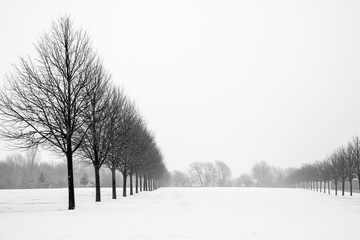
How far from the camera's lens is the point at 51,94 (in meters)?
23.6

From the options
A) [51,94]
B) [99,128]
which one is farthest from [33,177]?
[51,94]

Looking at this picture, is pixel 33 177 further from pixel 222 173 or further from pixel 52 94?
pixel 52 94

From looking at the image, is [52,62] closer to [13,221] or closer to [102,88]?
[102,88]

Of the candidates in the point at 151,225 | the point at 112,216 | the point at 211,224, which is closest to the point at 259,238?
the point at 211,224

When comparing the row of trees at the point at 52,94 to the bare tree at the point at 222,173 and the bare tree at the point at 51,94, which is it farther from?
the bare tree at the point at 222,173

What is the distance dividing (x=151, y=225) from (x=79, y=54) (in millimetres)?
13718

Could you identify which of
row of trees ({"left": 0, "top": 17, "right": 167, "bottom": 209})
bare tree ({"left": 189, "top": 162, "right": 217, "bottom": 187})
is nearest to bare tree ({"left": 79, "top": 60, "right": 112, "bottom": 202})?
row of trees ({"left": 0, "top": 17, "right": 167, "bottom": 209})

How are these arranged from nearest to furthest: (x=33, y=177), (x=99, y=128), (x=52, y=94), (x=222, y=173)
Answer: (x=52, y=94) < (x=99, y=128) < (x=33, y=177) < (x=222, y=173)

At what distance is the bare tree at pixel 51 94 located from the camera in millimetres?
22878

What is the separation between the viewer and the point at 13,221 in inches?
680

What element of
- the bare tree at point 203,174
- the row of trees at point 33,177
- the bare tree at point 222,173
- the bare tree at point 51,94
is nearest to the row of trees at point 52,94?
the bare tree at point 51,94

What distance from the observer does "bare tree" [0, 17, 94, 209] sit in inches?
901

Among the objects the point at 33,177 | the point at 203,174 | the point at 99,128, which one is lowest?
the point at 203,174

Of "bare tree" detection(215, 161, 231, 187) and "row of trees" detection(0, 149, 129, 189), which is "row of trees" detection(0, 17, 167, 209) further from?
"bare tree" detection(215, 161, 231, 187)
